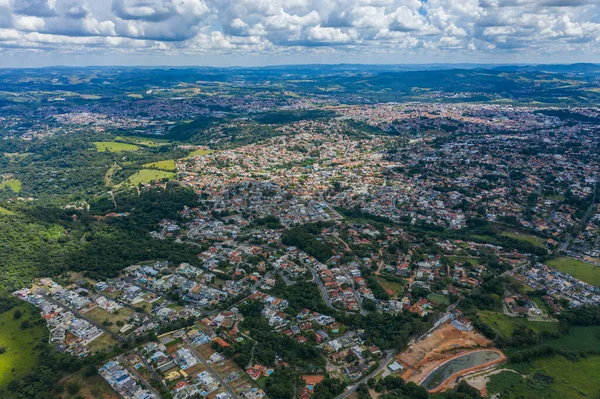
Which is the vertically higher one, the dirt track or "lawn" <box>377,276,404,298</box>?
"lawn" <box>377,276,404,298</box>

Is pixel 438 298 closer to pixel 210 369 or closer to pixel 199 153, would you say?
pixel 210 369

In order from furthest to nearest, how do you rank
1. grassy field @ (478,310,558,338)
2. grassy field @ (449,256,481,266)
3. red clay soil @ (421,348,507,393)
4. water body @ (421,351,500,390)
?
grassy field @ (449,256,481,266), grassy field @ (478,310,558,338), water body @ (421,351,500,390), red clay soil @ (421,348,507,393)

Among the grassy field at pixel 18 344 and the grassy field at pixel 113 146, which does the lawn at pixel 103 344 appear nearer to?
the grassy field at pixel 18 344

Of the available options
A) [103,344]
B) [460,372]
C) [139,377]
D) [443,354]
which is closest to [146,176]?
[103,344]

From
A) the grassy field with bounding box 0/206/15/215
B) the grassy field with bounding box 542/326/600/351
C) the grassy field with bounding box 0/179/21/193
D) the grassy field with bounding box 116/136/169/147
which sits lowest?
the grassy field with bounding box 0/179/21/193

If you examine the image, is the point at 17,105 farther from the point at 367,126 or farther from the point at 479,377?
the point at 479,377

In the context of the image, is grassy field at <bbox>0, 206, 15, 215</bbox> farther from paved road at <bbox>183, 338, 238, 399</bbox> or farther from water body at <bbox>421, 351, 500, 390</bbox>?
water body at <bbox>421, 351, 500, 390</bbox>

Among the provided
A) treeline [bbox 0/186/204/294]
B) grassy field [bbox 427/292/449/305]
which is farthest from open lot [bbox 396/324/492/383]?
treeline [bbox 0/186/204/294]
